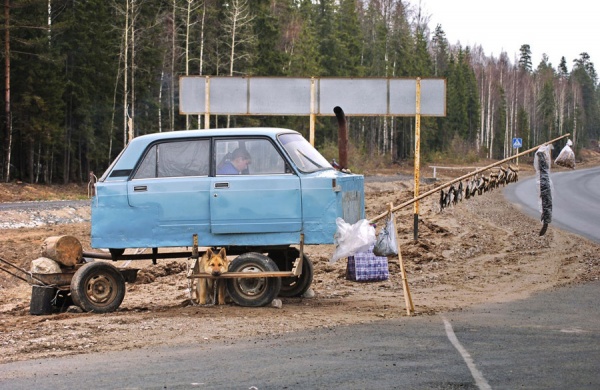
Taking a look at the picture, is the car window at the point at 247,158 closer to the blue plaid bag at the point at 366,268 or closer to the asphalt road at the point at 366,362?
the blue plaid bag at the point at 366,268

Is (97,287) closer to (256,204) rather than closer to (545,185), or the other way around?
(256,204)

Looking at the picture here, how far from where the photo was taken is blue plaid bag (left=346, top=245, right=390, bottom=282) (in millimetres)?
14258

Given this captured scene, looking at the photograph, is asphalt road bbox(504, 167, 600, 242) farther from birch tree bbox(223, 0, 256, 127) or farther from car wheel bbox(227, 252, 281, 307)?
birch tree bbox(223, 0, 256, 127)

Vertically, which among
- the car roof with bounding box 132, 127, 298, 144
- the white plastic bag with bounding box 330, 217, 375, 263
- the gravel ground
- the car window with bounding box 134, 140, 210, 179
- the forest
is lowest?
the gravel ground

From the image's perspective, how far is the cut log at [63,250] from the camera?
13273 millimetres

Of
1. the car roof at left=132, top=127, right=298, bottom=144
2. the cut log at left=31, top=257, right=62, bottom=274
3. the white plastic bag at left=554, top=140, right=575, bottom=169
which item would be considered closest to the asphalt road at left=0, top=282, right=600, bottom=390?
the car roof at left=132, top=127, right=298, bottom=144

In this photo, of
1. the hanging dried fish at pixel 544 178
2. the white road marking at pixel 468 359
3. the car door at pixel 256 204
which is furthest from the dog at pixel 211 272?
the hanging dried fish at pixel 544 178

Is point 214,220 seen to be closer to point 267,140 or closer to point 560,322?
point 267,140

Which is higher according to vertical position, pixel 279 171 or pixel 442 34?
pixel 442 34

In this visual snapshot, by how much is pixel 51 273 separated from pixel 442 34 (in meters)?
134

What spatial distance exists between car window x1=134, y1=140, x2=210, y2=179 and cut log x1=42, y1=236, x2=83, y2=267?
4.56 ft

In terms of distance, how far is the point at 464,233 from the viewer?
25.1 meters

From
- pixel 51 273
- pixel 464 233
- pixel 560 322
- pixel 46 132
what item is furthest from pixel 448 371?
pixel 46 132

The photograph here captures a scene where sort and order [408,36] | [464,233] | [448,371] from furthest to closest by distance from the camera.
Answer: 1. [408,36]
2. [464,233]
3. [448,371]
